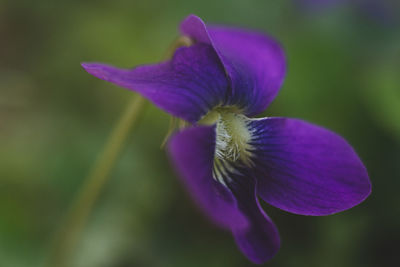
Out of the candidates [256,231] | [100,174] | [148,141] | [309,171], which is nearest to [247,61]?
[309,171]

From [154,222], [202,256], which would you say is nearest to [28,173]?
[154,222]

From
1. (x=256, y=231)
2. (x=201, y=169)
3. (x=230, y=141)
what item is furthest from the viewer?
(x=230, y=141)

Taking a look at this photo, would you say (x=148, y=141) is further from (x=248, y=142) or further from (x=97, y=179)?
(x=248, y=142)

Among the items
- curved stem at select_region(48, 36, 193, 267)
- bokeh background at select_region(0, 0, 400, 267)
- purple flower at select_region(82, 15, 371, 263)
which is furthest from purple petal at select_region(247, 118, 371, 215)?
bokeh background at select_region(0, 0, 400, 267)

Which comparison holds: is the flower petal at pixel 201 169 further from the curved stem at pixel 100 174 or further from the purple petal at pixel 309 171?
the curved stem at pixel 100 174

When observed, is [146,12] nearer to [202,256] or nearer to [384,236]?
[202,256]

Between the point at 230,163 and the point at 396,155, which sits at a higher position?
the point at 230,163

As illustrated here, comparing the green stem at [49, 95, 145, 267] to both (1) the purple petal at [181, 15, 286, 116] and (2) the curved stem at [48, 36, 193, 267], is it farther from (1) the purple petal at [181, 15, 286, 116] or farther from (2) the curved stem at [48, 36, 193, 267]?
(1) the purple petal at [181, 15, 286, 116]
